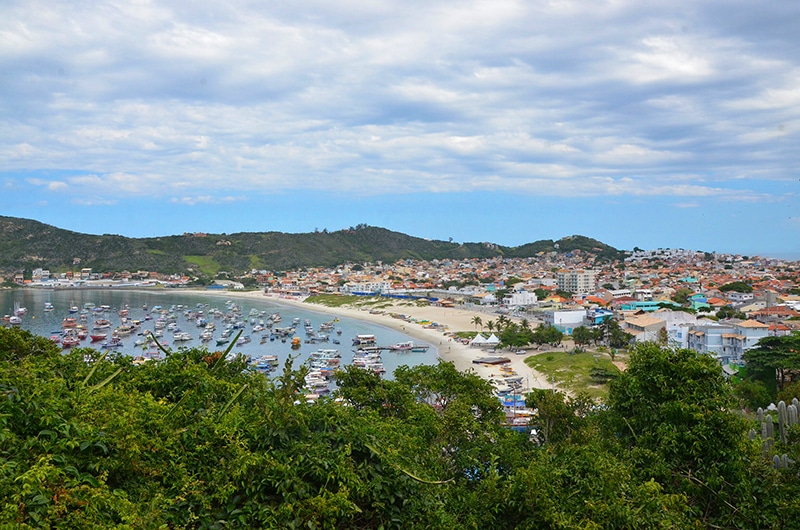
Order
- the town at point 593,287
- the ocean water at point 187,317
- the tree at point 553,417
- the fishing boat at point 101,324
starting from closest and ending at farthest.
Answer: the tree at point 553,417 → the town at point 593,287 → the ocean water at point 187,317 → the fishing boat at point 101,324

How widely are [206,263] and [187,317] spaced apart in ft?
153

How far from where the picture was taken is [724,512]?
5.74 m

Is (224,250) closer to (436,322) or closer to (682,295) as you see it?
(436,322)

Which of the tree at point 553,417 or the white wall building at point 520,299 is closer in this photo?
the tree at point 553,417

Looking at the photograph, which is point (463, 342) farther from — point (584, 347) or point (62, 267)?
point (62, 267)

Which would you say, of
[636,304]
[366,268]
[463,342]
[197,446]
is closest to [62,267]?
[366,268]

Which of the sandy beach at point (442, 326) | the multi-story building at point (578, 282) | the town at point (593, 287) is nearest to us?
the sandy beach at point (442, 326)

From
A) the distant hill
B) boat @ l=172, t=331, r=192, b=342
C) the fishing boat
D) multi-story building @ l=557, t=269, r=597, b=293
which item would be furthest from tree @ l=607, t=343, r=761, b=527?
the distant hill

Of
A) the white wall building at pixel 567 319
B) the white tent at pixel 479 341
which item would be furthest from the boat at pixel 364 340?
the white wall building at pixel 567 319

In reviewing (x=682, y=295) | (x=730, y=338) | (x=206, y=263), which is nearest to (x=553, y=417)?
(x=730, y=338)

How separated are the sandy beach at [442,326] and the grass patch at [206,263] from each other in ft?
58.3

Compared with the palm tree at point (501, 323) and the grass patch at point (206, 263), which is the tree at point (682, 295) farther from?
the grass patch at point (206, 263)

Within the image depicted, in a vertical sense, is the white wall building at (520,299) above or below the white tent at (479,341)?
above

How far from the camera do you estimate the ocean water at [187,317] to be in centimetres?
3738
